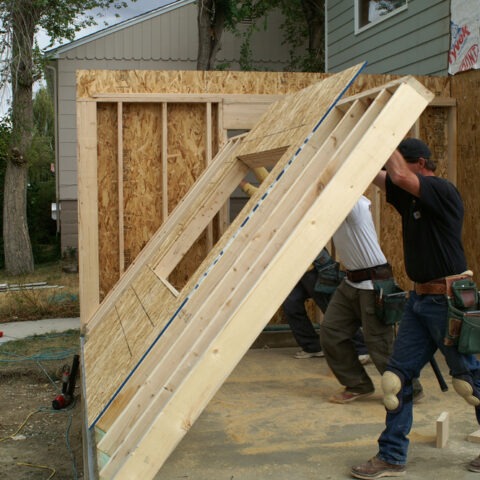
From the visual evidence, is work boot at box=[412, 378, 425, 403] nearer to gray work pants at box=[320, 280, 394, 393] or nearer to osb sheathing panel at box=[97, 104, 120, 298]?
gray work pants at box=[320, 280, 394, 393]

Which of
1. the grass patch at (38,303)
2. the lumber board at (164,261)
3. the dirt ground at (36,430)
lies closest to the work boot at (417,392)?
the lumber board at (164,261)

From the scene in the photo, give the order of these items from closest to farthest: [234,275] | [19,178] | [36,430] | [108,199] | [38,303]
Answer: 1. [234,275]
2. [36,430]
3. [108,199]
4. [38,303]
5. [19,178]

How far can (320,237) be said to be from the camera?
363cm

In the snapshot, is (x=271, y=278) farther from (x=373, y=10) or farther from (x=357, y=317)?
(x=373, y=10)

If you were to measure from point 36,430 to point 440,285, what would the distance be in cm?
385

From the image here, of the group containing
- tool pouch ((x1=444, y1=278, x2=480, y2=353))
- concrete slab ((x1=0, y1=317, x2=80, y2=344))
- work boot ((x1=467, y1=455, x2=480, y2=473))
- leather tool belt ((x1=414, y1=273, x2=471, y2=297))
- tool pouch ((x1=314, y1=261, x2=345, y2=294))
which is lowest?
concrete slab ((x1=0, y1=317, x2=80, y2=344))

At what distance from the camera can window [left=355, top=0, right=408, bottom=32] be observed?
10457mm

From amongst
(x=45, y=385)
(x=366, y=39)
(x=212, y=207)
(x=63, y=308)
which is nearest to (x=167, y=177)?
(x=212, y=207)

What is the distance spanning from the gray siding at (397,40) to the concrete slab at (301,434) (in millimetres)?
4598

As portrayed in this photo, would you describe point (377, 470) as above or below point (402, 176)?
below

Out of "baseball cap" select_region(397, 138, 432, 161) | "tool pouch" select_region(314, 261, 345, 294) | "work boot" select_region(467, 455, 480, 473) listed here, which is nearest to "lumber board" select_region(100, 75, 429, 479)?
"baseball cap" select_region(397, 138, 432, 161)

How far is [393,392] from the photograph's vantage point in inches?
160

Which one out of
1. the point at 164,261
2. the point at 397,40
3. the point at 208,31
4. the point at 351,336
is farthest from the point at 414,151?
the point at 208,31

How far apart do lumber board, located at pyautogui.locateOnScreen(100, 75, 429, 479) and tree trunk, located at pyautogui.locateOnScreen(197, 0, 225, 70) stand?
41.2 ft
